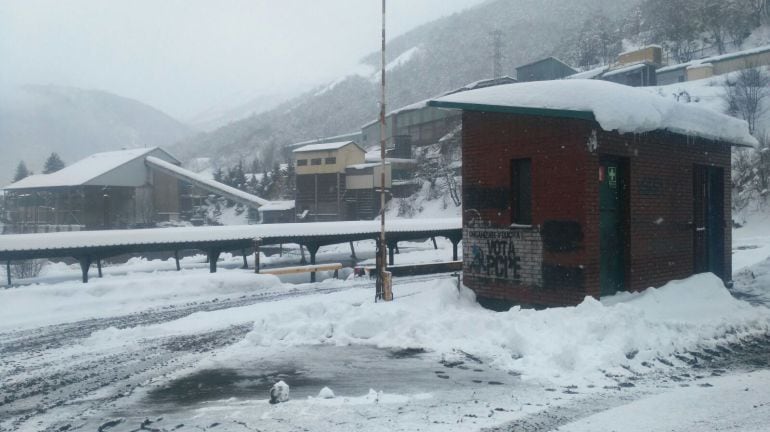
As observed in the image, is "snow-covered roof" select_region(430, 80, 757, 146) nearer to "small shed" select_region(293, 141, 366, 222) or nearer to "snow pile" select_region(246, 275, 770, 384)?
"snow pile" select_region(246, 275, 770, 384)

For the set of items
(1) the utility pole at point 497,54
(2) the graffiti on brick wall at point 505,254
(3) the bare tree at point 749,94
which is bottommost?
(2) the graffiti on brick wall at point 505,254

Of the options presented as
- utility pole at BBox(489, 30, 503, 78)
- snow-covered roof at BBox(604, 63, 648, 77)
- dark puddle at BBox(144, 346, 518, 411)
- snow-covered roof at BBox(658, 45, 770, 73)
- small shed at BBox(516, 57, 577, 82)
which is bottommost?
dark puddle at BBox(144, 346, 518, 411)

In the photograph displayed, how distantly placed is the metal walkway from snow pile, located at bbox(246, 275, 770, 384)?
9.02 m

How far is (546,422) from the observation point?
533 centimetres

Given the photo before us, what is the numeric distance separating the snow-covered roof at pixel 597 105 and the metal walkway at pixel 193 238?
32.9 ft

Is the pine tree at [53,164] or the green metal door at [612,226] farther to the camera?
the pine tree at [53,164]

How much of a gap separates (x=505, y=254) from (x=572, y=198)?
5.65ft

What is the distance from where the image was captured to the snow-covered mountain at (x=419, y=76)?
122125mm

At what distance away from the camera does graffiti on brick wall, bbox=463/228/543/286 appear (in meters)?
10.3

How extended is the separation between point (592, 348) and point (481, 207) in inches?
169

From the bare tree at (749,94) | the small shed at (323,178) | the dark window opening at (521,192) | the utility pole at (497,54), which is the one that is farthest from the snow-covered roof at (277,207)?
the utility pole at (497,54)

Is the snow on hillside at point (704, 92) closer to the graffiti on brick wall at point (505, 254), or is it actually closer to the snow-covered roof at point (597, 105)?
the snow-covered roof at point (597, 105)

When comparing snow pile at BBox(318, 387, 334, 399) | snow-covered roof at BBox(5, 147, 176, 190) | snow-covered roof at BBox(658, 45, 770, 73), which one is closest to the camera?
snow pile at BBox(318, 387, 334, 399)

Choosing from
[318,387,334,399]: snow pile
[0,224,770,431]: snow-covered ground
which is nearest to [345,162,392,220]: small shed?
[0,224,770,431]: snow-covered ground
